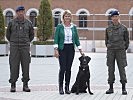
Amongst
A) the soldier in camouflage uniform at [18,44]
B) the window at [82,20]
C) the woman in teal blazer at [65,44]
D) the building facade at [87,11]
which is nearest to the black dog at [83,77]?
the woman in teal blazer at [65,44]

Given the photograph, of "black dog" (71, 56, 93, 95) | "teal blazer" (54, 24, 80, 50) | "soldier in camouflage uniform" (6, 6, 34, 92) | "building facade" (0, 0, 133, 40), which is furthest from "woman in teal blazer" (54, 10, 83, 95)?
"building facade" (0, 0, 133, 40)

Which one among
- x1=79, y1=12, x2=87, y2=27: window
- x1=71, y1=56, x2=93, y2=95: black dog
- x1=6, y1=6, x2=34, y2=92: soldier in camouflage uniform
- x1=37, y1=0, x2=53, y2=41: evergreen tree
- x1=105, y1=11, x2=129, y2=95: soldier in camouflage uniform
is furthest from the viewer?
x1=79, y1=12, x2=87, y2=27: window

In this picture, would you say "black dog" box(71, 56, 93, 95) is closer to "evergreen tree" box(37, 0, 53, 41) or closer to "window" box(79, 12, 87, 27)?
"evergreen tree" box(37, 0, 53, 41)

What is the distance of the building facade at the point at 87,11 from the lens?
149 ft

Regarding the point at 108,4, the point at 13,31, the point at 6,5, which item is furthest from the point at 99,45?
the point at 13,31

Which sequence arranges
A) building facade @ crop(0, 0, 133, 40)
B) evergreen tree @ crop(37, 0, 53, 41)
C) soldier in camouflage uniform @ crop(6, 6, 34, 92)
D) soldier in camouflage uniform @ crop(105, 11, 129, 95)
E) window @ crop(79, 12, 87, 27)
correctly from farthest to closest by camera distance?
1. window @ crop(79, 12, 87, 27)
2. building facade @ crop(0, 0, 133, 40)
3. evergreen tree @ crop(37, 0, 53, 41)
4. soldier in camouflage uniform @ crop(6, 6, 34, 92)
5. soldier in camouflage uniform @ crop(105, 11, 129, 95)

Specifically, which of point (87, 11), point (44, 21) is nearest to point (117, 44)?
point (44, 21)

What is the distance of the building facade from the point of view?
45438mm

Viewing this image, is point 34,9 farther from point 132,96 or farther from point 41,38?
point 132,96

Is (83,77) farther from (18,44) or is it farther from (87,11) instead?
(87,11)

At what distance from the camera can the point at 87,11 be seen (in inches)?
1953

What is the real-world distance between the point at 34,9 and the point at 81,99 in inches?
1584

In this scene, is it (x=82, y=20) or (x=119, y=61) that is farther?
(x=82, y=20)

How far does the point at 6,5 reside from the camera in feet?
167
